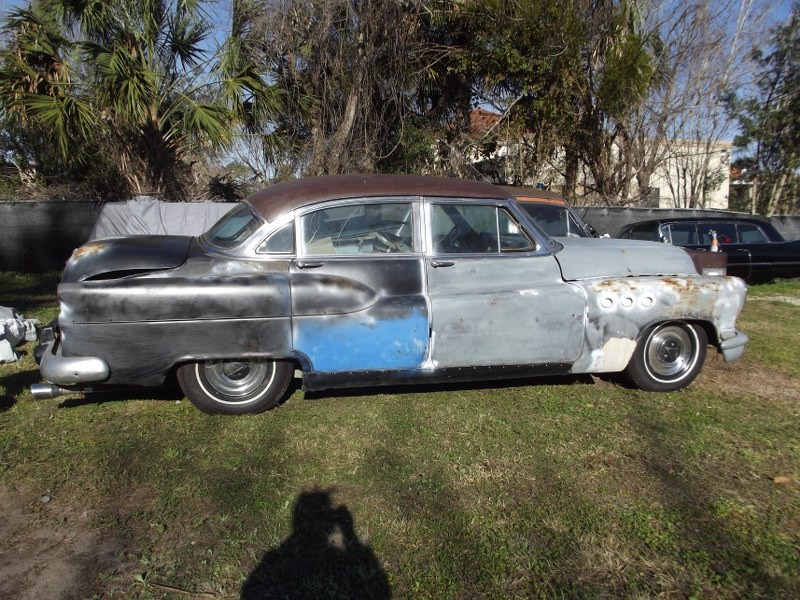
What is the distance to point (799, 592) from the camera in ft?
8.27

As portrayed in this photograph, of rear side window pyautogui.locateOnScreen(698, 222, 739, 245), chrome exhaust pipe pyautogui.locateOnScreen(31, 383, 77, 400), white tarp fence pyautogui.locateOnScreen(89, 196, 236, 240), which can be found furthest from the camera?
white tarp fence pyautogui.locateOnScreen(89, 196, 236, 240)

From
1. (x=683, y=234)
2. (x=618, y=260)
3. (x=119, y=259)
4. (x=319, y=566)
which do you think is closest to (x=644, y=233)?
(x=683, y=234)

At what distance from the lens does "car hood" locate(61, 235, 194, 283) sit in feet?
12.5

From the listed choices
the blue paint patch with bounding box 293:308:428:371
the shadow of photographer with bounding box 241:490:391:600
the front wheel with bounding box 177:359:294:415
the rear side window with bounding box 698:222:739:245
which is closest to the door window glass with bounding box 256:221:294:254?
the blue paint patch with bounding box 293:308:428:371

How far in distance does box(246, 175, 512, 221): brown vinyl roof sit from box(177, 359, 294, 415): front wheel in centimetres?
105

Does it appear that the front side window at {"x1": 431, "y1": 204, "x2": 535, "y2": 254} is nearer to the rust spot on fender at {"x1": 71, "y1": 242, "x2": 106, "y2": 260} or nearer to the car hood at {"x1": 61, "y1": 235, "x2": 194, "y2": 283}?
the car hood at {"x1": 61, "y1": 235, "x2": 194, "y2": 283}

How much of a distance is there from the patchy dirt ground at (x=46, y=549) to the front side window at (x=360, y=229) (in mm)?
2113

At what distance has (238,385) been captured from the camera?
13.8 ft

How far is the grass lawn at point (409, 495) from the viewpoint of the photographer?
2602 millimetres

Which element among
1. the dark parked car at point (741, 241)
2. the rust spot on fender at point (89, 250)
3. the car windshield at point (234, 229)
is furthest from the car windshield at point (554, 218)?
the rust spot on fender at point (89, 250)

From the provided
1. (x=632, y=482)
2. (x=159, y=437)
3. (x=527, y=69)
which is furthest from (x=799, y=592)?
(x=527, y=69)

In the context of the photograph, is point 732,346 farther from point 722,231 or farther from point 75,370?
point 722,231

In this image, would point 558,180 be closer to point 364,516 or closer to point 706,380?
point 706,380

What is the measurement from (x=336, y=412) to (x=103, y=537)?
1.82 m
